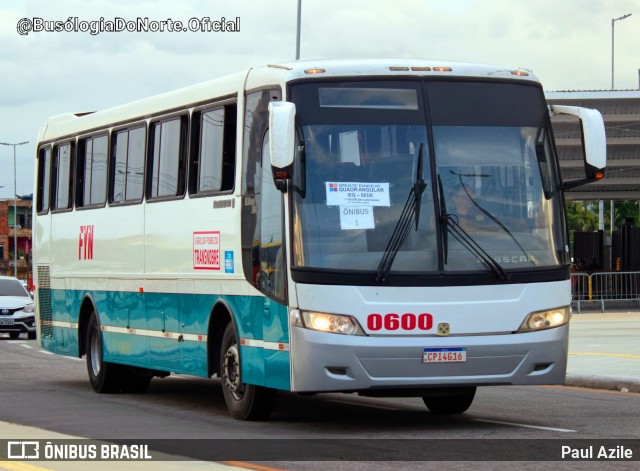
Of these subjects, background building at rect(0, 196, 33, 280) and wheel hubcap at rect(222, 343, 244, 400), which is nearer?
wheel hubcap at rect(222, 343, 244, 400)

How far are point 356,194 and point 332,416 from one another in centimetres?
306

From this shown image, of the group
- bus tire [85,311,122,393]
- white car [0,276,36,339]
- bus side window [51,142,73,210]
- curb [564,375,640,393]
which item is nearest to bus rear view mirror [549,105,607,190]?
curb [564,375,640,393]

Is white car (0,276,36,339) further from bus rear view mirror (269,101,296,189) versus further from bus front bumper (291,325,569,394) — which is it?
bus rear view mirror (269,101,296,189)

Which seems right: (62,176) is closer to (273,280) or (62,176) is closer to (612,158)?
(273,280)

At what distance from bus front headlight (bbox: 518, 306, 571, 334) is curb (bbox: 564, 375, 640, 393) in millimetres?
4851

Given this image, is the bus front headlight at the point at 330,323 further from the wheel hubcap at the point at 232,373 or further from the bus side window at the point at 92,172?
the bus side window at the point at 92,172

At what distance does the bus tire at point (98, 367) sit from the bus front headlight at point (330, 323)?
6.74m

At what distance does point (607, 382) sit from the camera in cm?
1858

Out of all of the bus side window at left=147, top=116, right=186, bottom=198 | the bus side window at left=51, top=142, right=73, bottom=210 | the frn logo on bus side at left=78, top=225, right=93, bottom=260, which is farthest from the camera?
the bus side window at left=51, top=142, right=73, bottom=210

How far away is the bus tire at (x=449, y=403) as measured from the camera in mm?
15284

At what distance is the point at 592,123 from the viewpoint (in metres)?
13.5

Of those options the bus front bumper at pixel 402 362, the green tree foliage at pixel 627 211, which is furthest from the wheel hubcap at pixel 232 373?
the green tree foliage at pixel 627 211

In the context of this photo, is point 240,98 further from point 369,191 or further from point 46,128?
point 46,128

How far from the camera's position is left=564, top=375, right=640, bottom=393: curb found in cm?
1811
